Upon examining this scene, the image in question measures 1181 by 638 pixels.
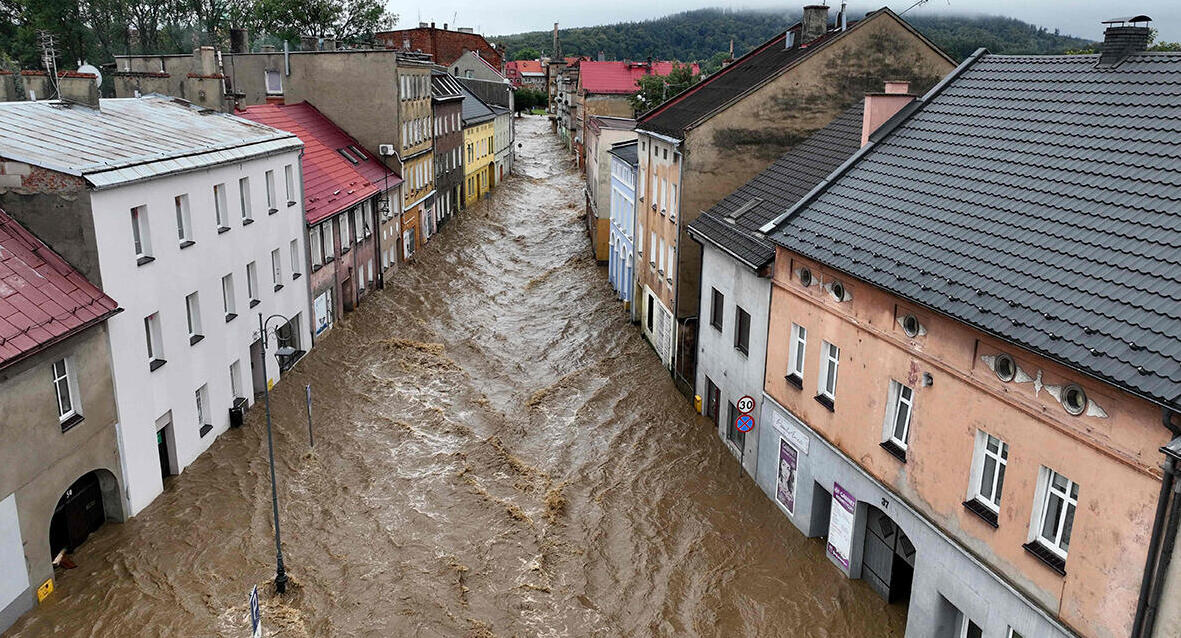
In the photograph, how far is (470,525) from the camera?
19.3m

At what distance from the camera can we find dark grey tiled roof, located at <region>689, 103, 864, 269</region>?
19750 millimetres

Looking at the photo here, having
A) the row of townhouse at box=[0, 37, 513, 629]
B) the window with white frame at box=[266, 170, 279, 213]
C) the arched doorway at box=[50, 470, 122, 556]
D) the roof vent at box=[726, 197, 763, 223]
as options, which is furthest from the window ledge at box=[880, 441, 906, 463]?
the window with white frame at box=[266, 170, 279, 213]

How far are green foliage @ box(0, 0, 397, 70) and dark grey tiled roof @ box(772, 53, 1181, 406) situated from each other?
58.2m

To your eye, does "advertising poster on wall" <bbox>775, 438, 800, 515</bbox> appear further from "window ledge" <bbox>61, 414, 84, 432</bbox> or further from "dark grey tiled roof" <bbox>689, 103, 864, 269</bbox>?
"window ledge" <bbox>61, 414, 84, 432</bbox>

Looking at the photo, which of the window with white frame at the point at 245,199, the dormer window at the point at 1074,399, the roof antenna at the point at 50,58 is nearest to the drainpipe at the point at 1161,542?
the dormer window at the point at 1074,399

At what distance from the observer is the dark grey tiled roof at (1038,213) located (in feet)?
34.4

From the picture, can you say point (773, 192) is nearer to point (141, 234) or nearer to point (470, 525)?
point (470, 525)

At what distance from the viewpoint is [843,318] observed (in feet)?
51.4

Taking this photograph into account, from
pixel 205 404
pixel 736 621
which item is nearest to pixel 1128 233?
pixel 736 621

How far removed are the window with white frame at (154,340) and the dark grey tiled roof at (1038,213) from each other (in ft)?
44.9

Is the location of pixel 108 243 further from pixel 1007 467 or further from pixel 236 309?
pixel 1007 467

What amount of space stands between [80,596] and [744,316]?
48.3 feet

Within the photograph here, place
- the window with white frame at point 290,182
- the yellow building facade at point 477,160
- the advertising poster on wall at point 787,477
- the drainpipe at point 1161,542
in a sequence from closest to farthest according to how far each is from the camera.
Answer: the drainpipe at point 1161,542
the advertising poster on wall at point 787,477
the window with white frame at point 290,182
the yellow building facade at point 477,160

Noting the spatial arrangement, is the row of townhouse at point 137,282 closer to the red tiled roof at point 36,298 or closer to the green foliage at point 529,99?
the red tiled roof at point 36,298
